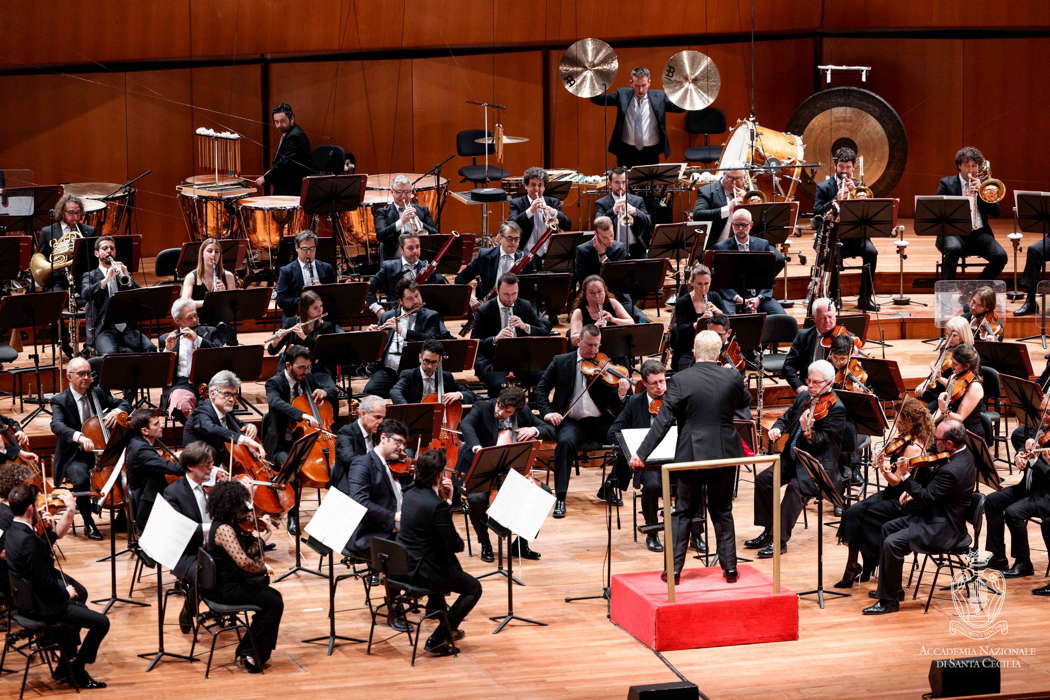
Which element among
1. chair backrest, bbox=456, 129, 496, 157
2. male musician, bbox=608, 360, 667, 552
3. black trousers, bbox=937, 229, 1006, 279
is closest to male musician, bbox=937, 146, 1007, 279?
black trousers, bbox=937, 229, 1006, 279

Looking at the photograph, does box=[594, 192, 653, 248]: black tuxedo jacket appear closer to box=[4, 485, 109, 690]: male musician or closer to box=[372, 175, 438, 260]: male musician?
box=[372, 175, 438, 260]: male musician

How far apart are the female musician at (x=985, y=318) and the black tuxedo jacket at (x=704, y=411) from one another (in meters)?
2.93

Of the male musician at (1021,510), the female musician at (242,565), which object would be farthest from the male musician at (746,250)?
the female musician at (242,565)

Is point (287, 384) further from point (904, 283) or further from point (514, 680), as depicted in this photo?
point (904, 283)

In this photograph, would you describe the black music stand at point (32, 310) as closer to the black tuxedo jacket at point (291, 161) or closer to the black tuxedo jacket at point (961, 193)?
the black tuxedo jacket at point (291, 161)

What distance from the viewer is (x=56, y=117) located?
1371 cm

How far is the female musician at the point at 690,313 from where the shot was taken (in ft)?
31.3

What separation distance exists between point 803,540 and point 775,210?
326 centimetres

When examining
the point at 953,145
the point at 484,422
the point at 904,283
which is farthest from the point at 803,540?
the point at 953,145

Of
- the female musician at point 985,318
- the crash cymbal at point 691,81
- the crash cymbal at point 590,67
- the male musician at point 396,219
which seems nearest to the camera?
the female musician at point 985,318

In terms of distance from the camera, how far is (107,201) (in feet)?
38.4

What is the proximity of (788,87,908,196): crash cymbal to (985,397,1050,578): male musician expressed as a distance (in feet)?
21.4

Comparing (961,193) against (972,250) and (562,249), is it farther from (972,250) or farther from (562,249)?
(562,249)

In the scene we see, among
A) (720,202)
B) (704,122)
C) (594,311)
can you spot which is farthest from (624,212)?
(704,122)
